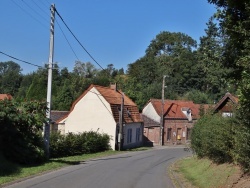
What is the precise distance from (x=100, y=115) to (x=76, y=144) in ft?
38.7

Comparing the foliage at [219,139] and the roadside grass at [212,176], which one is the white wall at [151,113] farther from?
the roadside grass at [212,176]

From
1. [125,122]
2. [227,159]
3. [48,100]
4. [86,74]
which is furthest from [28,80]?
[227,159]

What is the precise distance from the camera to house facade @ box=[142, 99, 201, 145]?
59719mm

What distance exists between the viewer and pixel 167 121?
61.2 meters

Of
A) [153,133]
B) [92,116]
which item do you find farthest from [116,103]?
[153,133]

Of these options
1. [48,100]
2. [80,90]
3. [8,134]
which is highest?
[80,90]

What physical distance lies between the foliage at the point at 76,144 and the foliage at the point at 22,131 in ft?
21.0

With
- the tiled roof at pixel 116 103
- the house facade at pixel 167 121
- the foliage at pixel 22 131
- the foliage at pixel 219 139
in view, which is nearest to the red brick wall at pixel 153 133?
the house facade at pixel 167 121

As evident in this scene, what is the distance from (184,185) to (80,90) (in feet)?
258

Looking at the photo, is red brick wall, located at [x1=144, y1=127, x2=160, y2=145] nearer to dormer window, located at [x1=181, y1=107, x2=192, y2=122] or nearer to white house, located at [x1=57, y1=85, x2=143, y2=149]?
dormer window, located at [x1=181, y1=107, x2=192, y2=122]

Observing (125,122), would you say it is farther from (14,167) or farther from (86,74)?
(86,74)

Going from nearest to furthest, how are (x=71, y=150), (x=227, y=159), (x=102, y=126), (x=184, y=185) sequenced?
(x=184, y=185)
(x=227, y=159)
(x=71, y=150)
(x=102, y=126)

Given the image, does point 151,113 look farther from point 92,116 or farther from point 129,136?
point 92,116

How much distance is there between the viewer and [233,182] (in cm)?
1386
